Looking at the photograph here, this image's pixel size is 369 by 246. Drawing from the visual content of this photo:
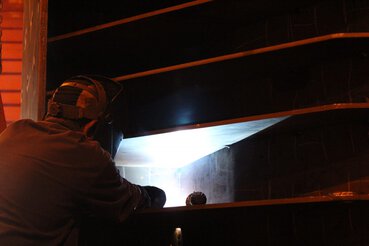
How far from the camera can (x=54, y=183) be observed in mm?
1336

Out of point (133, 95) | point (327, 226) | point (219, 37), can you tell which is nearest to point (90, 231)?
point (133, 95)

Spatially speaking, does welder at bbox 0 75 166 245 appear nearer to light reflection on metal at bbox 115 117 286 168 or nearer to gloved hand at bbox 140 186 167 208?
gloved hand at bbox 140 186 167 208

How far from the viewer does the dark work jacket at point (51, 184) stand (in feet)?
4.28

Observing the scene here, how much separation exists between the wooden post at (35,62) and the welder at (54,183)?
34 centimetres

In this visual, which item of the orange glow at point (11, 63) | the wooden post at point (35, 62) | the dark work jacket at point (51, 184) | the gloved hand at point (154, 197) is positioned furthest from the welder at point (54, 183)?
the orange glow at point (11, 63)

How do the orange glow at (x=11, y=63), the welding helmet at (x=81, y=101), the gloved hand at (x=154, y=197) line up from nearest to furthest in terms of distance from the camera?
1. the welding helmet at (x=81, y=101)
2. the gloved hand at (x=154, y=197)
3. the orange glow at (x=11, y=63)

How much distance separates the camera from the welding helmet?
4.87 ft

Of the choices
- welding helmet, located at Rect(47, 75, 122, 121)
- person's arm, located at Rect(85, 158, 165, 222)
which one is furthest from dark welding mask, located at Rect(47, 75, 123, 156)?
person's arm, located at Rect(85, 158, 165, 222)

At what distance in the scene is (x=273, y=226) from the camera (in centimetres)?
176

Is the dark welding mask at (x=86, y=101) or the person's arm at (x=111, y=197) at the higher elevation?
the dark welding mask at (x=86, y=101)

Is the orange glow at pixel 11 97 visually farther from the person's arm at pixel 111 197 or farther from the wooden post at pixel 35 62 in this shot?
the person's arm at pixel 111 197

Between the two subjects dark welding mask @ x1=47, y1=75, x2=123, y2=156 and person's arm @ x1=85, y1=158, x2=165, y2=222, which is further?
dark welding mask @ x1=47, y1=75, x2=123, y2=156

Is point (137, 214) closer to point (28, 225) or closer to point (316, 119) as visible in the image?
point (28, 225)

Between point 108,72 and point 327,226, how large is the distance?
1147 mm
